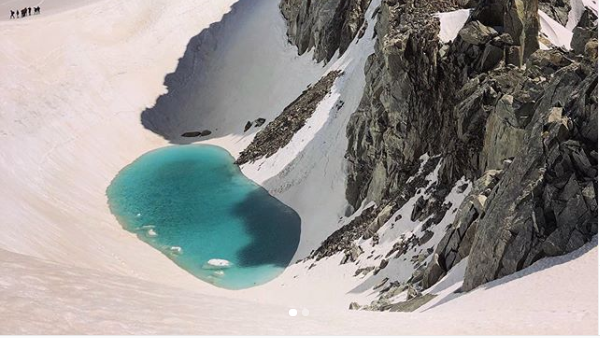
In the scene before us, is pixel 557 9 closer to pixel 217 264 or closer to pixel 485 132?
pixel 485 132

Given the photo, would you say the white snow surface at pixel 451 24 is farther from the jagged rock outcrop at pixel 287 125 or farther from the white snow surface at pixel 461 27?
the jagged rock outcrop at pixel 287 125

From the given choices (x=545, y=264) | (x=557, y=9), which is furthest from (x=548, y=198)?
(x=557, y=9)

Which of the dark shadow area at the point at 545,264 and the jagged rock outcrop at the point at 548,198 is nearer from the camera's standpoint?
the dark shadow area at the point at 545,264

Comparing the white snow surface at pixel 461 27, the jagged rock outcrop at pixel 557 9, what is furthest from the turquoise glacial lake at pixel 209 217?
the jagged rock outcrop at pixel 557 9

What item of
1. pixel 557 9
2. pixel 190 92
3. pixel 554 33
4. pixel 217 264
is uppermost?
pixel 190 92

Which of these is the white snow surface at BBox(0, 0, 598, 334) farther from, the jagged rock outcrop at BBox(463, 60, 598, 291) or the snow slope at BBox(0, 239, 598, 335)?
the jagged rock outcrop at BBox(463, 60, 598, 291)
